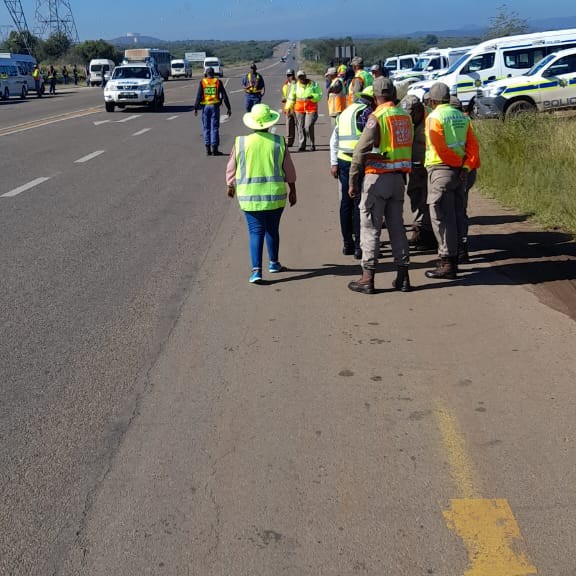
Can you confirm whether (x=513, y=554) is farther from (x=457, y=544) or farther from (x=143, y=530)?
(x=143, y=530)

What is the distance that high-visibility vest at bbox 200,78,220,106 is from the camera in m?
16.8

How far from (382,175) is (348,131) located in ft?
3.36

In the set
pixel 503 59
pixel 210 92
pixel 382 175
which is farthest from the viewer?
pixel 503 59

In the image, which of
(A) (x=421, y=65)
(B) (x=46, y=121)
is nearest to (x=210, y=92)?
(B) (x=46, y=121)

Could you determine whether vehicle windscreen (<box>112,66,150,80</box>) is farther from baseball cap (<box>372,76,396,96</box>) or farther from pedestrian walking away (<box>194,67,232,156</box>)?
baseball cap (<box>372,76,396,96</box>)

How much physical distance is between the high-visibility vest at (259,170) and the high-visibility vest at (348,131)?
731 mm

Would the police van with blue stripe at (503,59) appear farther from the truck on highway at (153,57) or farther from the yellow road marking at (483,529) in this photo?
the truck on highway at (153,57)

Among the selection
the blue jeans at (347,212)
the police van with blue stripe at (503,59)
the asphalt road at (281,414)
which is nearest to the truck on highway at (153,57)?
the police van with blue stripe at (503,59)

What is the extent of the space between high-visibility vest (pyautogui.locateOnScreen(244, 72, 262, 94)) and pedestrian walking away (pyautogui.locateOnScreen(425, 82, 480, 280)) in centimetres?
1419

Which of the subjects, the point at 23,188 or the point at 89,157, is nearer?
the point at 23,188

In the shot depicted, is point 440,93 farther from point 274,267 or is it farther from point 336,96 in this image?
point 336,96

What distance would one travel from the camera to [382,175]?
7125mm

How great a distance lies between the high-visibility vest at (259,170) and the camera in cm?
752

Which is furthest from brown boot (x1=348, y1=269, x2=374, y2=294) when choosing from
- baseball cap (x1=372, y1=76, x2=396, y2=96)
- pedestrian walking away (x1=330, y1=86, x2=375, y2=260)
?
baseball cap (x1=372, y1=76, x2=396, y2=96)
